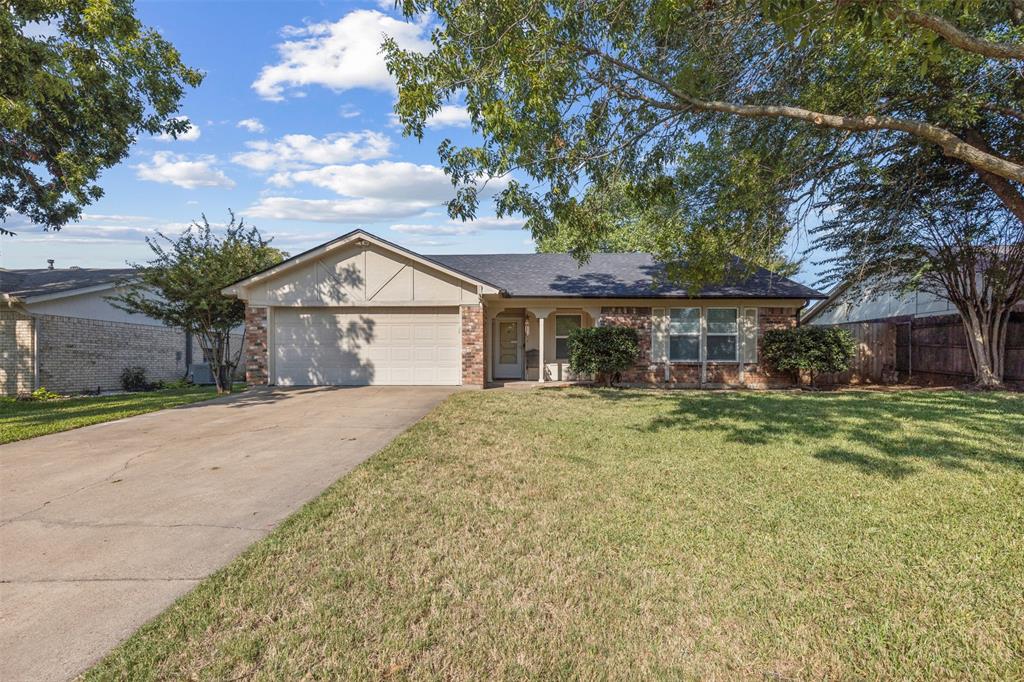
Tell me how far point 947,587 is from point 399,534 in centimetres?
367

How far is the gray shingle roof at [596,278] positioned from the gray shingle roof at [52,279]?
11.7 m

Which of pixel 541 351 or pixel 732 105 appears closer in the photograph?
pixel 732 105

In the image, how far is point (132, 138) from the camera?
13.7m

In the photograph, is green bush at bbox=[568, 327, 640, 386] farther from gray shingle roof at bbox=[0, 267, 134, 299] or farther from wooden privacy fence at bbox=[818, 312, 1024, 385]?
gray shingle roof at bbox=[0, 267, 134, 299]

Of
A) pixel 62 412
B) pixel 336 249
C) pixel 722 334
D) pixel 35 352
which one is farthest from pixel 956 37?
pixel 35 352

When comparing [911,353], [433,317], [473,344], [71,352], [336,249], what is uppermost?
[336,249]

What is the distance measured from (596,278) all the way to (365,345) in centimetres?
753

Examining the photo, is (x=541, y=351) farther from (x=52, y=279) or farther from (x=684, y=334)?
(x=52, y=279)

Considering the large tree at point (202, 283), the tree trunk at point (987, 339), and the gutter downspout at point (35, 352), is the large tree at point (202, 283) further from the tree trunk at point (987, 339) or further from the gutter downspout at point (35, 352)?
the tree trunk at point (987, 339)

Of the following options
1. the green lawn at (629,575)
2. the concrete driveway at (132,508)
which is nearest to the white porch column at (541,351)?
the concrete driveway at (132,508)

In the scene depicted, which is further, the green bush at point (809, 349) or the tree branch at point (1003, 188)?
the green bush at point (809, 349)

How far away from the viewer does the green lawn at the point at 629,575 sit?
2383mm

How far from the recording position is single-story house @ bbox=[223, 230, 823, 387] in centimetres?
1334

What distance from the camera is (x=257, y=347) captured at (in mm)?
13570
